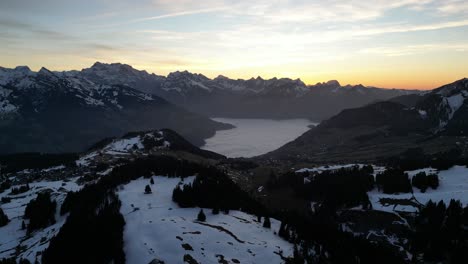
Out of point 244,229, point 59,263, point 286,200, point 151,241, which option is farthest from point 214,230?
point 286,200

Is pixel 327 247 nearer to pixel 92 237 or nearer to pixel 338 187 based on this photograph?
pixel 92 237

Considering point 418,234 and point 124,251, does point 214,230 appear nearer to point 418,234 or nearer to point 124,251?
point 124,251

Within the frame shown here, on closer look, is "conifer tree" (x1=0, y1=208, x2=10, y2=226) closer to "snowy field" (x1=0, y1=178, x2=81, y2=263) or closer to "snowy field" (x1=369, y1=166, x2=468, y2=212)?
"snowy field" (x1=0, y1=178, x2=81, y2=263)

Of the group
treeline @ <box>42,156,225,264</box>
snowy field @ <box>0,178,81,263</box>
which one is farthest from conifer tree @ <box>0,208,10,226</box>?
treeline @ <box>42,156,225,264</box>

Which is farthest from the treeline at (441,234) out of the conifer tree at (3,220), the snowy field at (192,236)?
the conifer tree at (3,220)

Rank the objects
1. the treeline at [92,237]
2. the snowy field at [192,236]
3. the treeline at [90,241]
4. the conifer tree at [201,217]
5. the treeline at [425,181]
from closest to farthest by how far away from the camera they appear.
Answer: the treeline at [90,241], the treeline at [92,237], the snowy field at [192,236], the conifer tree at [201,217], the treeline at [425,181]

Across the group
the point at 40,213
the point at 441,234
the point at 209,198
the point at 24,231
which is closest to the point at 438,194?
the point at 441,234

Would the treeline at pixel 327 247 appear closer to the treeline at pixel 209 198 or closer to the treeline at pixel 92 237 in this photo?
the treeline at pixel 209 198
